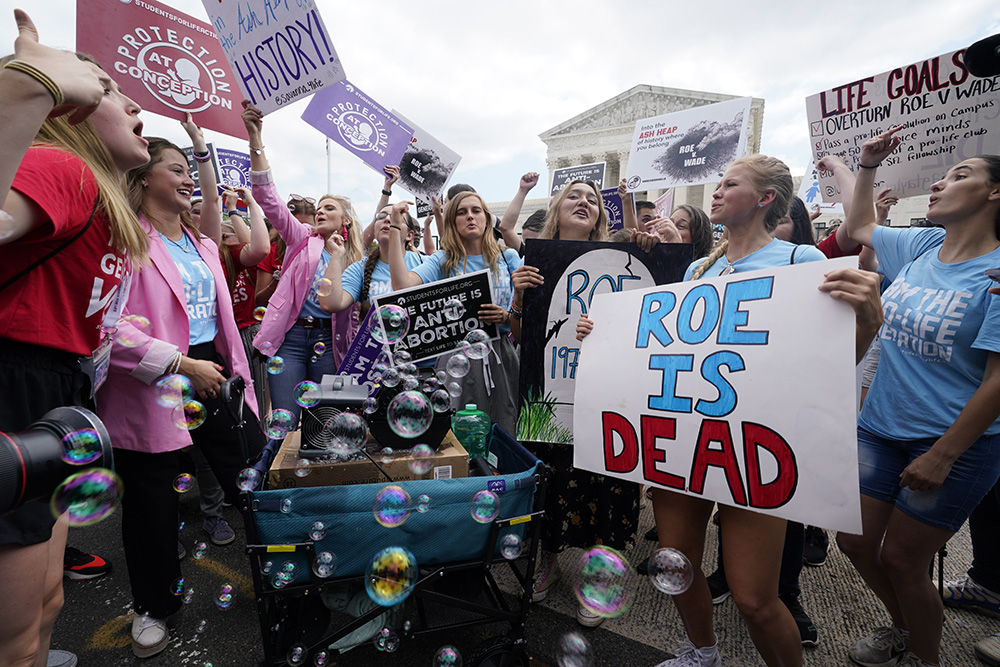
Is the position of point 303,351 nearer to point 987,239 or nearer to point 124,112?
point 124,112

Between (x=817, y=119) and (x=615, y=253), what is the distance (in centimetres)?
240

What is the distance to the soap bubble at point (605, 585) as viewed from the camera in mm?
1787

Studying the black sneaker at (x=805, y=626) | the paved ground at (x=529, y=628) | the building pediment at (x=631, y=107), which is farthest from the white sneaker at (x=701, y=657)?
the building pediment at (x=631, y=107)

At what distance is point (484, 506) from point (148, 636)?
174cm

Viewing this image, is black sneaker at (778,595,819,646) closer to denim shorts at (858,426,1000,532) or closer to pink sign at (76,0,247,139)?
denim shorts at (858,426,1000,532)

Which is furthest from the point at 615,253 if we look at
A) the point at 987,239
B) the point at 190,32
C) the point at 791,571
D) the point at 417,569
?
the point at 190,32

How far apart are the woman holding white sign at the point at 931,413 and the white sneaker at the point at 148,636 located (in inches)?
123

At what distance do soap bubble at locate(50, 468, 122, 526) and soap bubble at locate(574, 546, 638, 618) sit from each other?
1.64 meters

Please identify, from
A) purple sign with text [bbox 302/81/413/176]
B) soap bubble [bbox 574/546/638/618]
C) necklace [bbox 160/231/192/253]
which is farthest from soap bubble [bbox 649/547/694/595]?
purple sign with text [bbox 302/81/413/176]

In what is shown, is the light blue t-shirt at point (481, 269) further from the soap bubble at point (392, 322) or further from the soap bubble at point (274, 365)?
the soap bubble at point (274, 365)

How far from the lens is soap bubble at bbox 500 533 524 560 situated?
5.85 feet

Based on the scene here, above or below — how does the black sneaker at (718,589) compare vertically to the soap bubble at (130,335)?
below

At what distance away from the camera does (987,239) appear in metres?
1.77

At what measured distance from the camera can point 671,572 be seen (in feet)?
5.35
